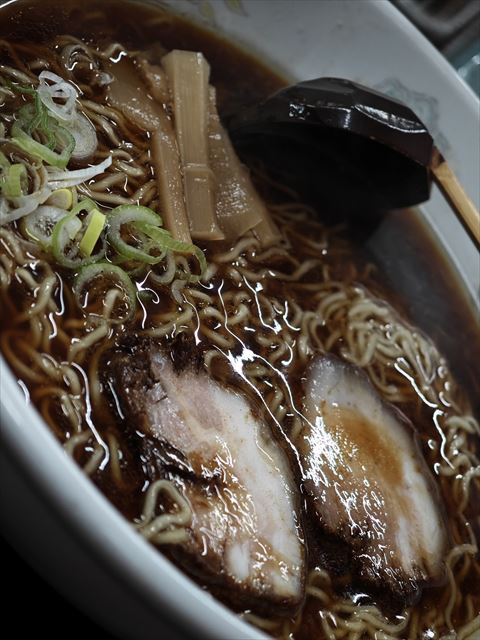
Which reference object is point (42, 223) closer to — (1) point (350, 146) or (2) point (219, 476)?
(2) point (219, 476)

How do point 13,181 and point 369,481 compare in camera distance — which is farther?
point 369,481

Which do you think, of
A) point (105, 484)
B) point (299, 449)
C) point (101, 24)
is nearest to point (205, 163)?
point (101, 24)

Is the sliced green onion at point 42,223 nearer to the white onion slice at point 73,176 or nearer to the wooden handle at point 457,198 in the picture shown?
the white onion slice at point 73,176

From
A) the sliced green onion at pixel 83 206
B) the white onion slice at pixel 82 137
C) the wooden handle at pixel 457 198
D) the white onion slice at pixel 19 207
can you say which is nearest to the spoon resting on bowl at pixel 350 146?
the wooden handle at pixel 457 198

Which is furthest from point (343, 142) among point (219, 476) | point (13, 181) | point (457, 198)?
point (219, 476)

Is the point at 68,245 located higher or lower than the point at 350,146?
lower

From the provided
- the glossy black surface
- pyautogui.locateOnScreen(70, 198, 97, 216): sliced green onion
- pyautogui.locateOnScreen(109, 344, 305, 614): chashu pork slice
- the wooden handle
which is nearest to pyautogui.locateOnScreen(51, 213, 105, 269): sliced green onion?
pyautogui.locateOnScreen(70, 198, 97, 216): sliced green onion

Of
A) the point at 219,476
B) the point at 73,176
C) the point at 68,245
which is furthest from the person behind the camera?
the point at 73,176

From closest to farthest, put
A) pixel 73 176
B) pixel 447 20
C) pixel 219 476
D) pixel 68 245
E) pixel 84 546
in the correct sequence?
pixel 84 546
pixel 219 476
pixel 68 245
pixel 73 176
pixel 447 20
